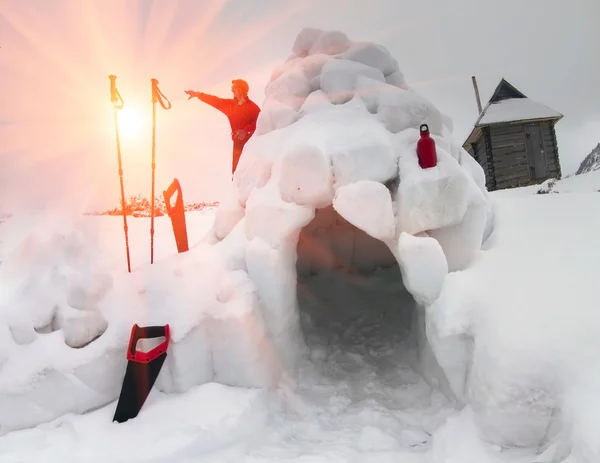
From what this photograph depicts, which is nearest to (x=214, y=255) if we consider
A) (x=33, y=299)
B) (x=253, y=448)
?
(x=33, y=299)

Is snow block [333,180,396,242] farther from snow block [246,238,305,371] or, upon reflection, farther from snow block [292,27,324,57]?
snow block [292,27,324,57]

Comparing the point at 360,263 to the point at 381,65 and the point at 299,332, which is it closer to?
the point at 299,332

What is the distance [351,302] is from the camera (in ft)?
19.4

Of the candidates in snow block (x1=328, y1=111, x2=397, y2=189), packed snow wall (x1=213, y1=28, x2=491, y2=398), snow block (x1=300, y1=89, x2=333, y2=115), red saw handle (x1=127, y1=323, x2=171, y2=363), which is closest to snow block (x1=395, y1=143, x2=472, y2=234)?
packed snow wall (x1=213, y1=28, x2=491, y2=398)

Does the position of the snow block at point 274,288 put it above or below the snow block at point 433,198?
below

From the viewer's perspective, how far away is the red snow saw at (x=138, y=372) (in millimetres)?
3021

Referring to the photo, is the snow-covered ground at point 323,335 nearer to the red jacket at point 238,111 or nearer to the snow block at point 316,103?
the snow block at point 316,103

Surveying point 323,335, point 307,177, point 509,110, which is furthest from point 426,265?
point 509,110

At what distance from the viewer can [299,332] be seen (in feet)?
14.4

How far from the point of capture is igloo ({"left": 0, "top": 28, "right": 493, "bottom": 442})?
10.4 ft

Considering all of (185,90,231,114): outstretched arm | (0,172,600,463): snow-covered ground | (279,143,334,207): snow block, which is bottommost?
(0,172,600,463): snow-covered ground

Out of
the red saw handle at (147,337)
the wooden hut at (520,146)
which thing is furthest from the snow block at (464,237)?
the wooden hut at (520,146)

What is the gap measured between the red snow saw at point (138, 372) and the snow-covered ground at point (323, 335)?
10 cm

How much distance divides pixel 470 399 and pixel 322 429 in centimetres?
121
